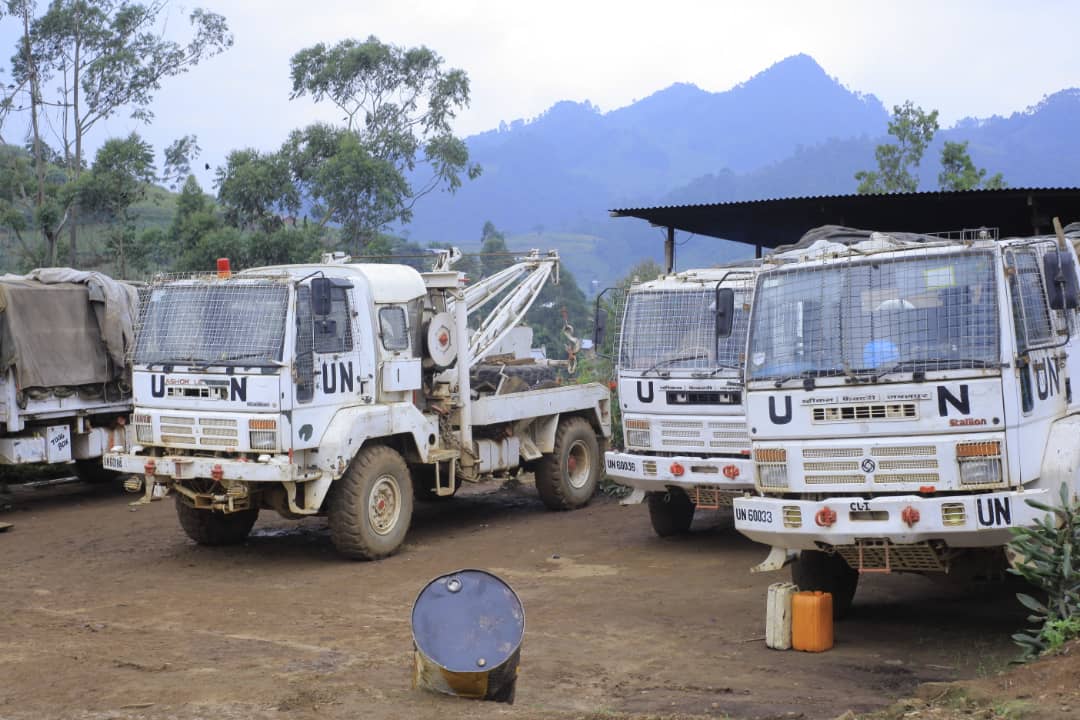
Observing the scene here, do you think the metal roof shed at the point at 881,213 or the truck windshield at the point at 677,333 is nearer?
the truck windshield at the point at 677,333

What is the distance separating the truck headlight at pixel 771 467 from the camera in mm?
8109

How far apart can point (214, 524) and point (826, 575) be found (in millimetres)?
6457

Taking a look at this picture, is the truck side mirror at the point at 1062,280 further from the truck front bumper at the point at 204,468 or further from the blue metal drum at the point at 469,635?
the truck front bumper at the point at 204,468

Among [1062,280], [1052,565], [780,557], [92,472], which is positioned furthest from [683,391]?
[92,472]

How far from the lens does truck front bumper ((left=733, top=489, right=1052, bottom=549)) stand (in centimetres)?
745

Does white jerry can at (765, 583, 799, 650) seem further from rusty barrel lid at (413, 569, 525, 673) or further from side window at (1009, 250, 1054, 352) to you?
rusty barrel lid at (413, 569, 525, 673)

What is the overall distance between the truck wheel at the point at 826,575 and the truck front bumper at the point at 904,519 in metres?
0.80

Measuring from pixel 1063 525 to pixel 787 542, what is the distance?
1.67 meters

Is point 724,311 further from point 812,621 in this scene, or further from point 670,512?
point 670,512

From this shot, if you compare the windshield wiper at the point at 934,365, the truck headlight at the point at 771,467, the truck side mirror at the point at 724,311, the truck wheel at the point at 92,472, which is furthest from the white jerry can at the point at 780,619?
the truck wheel at the point at 92,472

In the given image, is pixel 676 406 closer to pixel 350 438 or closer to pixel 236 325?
pixel 350 438

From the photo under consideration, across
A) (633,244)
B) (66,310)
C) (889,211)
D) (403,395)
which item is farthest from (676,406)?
(633,244)

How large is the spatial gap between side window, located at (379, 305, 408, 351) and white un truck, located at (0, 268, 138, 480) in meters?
5.03

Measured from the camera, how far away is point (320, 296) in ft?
36.0
